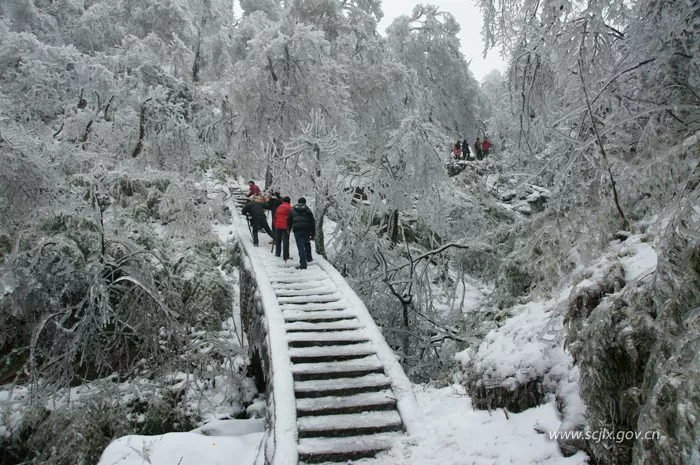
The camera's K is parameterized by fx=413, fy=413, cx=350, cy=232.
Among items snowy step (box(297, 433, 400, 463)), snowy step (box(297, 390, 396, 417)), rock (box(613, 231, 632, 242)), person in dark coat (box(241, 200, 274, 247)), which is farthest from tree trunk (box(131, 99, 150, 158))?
rock (box(613, 231, 632, 242))

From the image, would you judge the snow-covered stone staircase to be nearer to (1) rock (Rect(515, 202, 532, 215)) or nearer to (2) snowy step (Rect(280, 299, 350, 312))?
(2) snowy step (Rect(280, 299, 350, 312))

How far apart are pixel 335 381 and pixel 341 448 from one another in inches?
42.5

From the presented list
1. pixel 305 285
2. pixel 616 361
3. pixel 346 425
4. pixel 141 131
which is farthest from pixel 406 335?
pixel 141 131

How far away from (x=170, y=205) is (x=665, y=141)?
1166 centimetres

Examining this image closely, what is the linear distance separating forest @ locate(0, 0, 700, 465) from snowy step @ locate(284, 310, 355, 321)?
1.67 meters

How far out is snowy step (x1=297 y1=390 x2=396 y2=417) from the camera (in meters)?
4.78

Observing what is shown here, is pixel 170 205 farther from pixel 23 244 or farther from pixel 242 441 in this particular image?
pixel 242 441

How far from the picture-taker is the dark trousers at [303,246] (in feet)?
28.5

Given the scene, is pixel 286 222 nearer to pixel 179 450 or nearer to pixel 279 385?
pixel 279 385

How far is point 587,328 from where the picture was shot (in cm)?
256

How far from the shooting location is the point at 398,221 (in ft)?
32.1

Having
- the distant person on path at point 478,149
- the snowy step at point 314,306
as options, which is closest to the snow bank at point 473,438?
the snowy step at point 314,306

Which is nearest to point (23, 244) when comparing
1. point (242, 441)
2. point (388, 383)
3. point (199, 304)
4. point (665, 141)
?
point (199, 304)

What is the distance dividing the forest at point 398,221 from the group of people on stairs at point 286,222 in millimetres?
681
